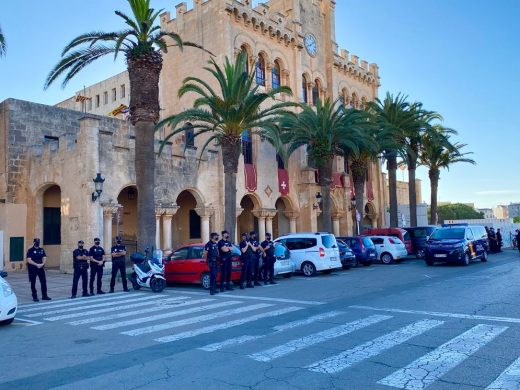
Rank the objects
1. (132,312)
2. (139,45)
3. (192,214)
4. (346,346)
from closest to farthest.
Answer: (346,346), (132,312), (139,45), (192,214)

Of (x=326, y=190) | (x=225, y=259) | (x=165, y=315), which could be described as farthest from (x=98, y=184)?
(x=326, y=190)

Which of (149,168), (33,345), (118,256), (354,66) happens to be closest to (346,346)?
(33,345)

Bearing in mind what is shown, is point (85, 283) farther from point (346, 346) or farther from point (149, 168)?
point (346, 346)

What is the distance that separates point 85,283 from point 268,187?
16696 millimetres

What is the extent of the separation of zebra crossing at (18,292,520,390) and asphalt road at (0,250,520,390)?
0.06 feet

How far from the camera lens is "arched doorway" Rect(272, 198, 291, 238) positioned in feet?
110

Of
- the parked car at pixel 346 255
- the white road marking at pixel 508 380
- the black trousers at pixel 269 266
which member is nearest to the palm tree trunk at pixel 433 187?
the parked car at pixel 346 255

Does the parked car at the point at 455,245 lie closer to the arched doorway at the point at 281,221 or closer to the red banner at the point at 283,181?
the red banner at the point at 283,181

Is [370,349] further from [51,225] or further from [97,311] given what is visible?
[51,225]

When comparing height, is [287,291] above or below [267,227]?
below

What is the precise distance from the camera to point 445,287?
1361 cm

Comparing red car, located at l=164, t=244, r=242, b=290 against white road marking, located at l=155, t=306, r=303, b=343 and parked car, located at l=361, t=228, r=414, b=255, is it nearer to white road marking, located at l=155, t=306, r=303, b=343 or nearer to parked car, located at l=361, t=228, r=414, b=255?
white road marking, located at l=155, t=306, r=303, b=343

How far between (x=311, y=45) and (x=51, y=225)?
23.3 m

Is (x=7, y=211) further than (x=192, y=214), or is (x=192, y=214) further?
(x=192, y=214)
